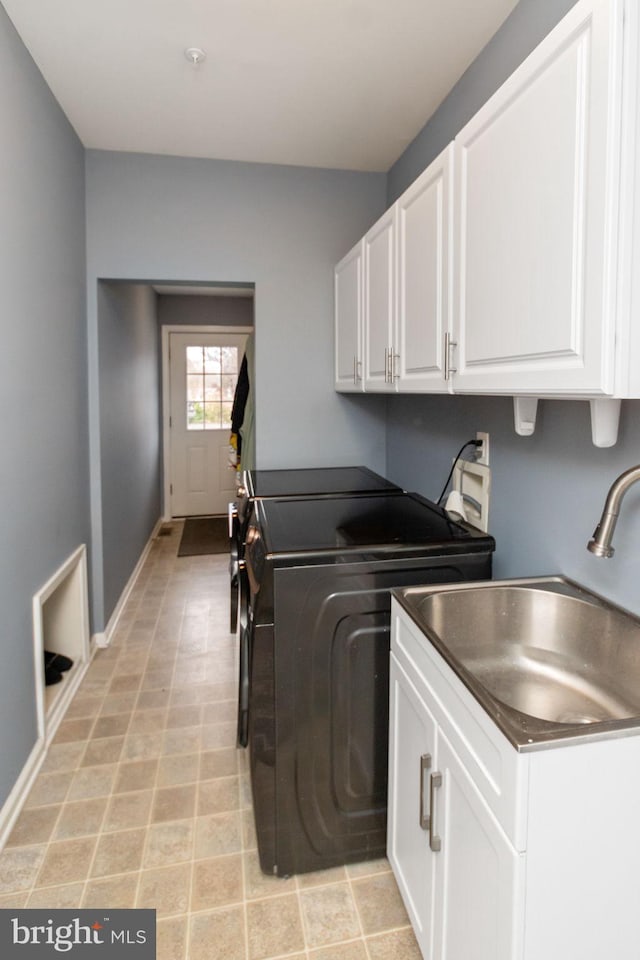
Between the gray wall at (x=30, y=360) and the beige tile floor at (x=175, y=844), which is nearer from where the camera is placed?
the beige tile floor at (x=175, y=844)

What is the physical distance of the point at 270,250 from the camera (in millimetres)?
2803

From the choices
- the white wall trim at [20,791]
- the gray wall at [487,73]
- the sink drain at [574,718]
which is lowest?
the white wall trim at [20,791]

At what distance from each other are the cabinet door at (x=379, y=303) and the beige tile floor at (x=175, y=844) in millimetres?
1538

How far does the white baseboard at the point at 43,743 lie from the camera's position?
1688 mm

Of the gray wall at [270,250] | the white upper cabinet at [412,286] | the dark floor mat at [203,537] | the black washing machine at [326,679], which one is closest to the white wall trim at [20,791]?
the black washing machine at [326,679]

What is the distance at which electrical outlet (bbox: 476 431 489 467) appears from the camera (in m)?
1.81

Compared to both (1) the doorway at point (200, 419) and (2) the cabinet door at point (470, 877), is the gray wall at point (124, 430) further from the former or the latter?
(2) the cabinet door at point (470, 877)

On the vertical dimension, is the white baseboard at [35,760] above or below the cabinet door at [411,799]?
below

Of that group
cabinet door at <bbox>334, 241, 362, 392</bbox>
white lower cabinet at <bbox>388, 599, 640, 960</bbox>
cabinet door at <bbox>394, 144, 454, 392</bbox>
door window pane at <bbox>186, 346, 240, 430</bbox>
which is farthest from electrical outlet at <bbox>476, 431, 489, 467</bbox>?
door window pane at <bbox>186, 346, 240, 430</bbox>

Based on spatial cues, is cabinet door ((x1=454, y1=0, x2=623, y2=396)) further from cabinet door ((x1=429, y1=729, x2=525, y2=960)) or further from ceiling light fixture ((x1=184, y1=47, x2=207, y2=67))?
ceiling light fixture ((x1=184, y1=47, x2=207, y2=67))

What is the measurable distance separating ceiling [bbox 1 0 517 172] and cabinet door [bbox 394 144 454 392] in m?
0.58

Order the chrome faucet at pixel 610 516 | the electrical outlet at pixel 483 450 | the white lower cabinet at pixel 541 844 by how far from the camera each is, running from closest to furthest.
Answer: the white lower cabinet at pixel 541 844 → the chrome faucet at pixel 610 516 → the electrical outlet at pixel 483 450

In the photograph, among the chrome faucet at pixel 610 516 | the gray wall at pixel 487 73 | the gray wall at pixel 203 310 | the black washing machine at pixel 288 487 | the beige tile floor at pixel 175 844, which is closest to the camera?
the chrome faucet at pixel 610 516

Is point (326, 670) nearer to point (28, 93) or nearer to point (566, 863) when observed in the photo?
point (566, 863)
